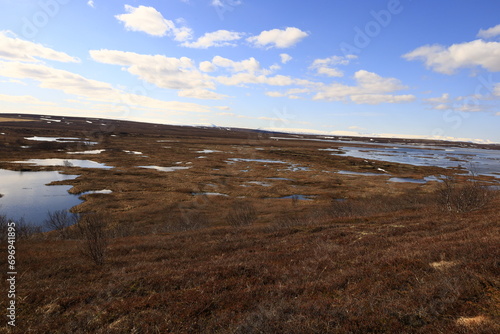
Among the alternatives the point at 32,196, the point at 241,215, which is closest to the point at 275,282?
the point at 241,215

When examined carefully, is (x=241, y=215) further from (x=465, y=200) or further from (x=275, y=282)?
(x=465, y=200)

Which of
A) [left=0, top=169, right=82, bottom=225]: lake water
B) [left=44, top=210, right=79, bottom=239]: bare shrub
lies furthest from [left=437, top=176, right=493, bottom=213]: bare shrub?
[left=0, top=169, right=82, bottom=225]: lake water

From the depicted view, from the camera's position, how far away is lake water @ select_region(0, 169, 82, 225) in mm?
33000

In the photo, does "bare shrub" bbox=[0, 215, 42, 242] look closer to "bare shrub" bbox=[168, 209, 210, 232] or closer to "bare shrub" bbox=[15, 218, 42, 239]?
"bare shrub" bbox=[15, 218, 42, 239]

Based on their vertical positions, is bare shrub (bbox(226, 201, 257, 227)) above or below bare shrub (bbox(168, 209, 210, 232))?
above

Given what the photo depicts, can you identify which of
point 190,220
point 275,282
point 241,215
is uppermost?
point 275,282

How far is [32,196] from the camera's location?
130 ft

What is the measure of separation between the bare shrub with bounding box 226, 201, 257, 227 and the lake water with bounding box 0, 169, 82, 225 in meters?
22.6

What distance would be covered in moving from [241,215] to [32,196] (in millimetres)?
32905

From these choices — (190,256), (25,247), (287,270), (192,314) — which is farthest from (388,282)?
(25,247)

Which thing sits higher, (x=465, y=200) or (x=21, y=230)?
(x=465, y=200)

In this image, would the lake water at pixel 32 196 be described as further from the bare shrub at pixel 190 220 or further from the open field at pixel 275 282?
the bare shrub at pixel 190 220

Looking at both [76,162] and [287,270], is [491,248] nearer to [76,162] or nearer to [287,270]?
[287,270]

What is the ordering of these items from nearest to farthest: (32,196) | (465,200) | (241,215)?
(465,200) < (241,215) < (32,196)
